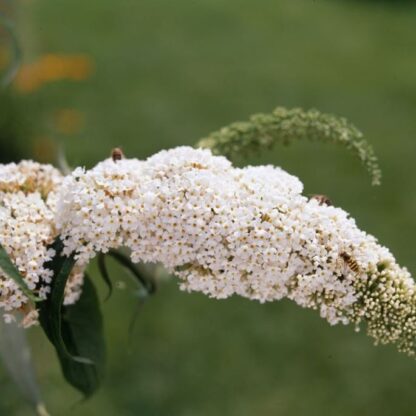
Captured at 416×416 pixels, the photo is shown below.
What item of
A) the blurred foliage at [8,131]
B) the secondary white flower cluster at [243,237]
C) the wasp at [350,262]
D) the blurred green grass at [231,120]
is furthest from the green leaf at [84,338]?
the blurred foliage at [8,131]

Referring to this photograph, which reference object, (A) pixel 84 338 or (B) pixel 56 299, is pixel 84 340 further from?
(B) pixel 56 299

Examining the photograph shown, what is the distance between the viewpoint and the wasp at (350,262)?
1.37 meters

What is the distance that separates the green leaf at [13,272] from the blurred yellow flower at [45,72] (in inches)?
150

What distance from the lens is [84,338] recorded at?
1662 mm

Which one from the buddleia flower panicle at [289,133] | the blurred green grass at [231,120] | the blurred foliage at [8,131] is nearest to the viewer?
the buddleia flower panicle at [289,133]

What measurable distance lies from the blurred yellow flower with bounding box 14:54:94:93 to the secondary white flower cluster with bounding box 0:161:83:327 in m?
3.52

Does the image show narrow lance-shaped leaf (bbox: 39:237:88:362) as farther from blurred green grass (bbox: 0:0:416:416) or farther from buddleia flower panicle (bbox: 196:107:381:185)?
blurred green grass (bbox: 0:0:416:416)

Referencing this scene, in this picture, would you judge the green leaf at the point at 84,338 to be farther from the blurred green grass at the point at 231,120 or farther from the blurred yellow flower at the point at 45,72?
the blurred yellow flower at the point at 45,72

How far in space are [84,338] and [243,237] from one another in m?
0.47

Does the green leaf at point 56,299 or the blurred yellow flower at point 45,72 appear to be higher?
the blurred yellow flower at point 45,72

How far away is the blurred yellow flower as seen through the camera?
5.02m

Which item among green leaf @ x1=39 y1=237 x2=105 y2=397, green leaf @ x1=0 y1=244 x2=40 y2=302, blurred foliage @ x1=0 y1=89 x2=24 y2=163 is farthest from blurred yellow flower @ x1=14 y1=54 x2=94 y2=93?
green leaf @ x1=0 y1=244 x2=40 y2=302

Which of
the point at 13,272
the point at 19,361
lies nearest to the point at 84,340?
the point at 19,361

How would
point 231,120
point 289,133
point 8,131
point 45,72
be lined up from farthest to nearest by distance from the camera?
1. point 231,120
2. point 45,72
3. point 8,131
4. point 289,133
